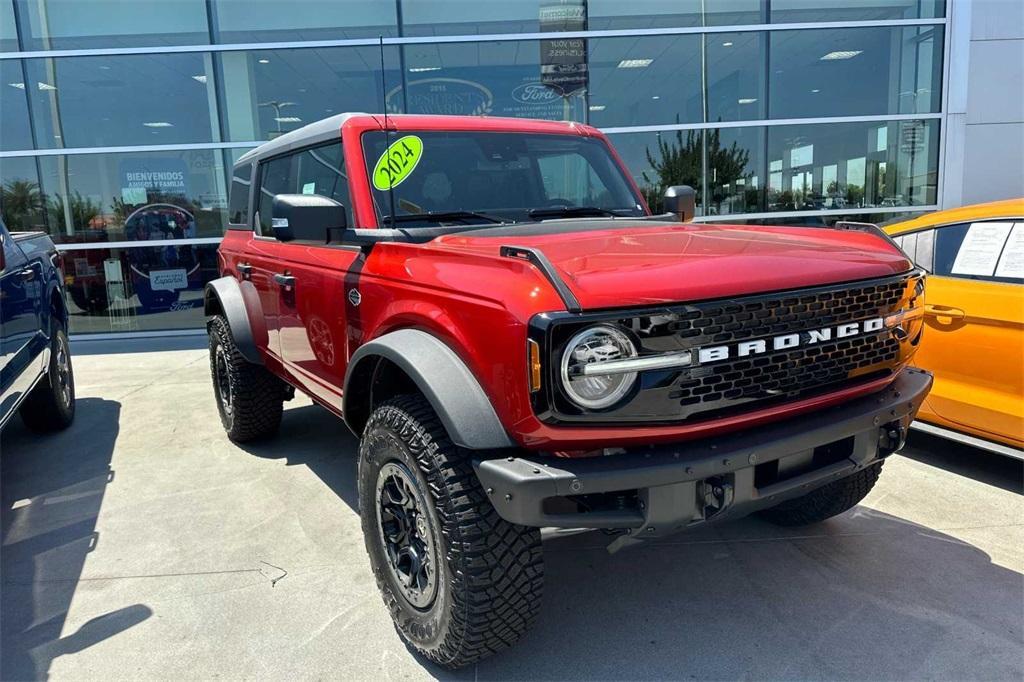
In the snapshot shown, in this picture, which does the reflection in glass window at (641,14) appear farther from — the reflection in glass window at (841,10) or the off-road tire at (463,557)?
the off-road tire at (463,557)

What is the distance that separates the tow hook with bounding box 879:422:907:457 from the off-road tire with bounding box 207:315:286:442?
3.49 meters

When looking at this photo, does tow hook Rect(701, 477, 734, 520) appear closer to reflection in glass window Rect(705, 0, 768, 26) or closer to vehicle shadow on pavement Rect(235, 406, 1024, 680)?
vehicle shadow on pavement Rect(235, 406, 1024, 680)

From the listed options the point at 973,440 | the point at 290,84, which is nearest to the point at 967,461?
the point at 973,440

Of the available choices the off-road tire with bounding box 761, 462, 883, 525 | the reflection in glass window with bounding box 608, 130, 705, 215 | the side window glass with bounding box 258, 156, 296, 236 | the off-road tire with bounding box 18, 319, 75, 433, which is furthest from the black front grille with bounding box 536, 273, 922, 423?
the reflection in glass window with bounding box 608, 130, 705, 215

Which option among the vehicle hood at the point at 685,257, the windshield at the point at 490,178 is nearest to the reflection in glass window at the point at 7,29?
the windshield at the point at 490,178

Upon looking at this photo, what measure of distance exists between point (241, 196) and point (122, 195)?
257 inches

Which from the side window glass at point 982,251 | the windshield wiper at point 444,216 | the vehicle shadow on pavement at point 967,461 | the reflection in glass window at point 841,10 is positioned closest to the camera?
the windshield wiper at point 444,216

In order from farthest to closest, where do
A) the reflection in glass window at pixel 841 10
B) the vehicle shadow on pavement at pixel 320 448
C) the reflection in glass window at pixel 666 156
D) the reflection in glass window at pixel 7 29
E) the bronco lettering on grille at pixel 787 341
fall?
the reflection in glass window at pixel 666 156 → the reflection in glass window at pixel 841 10 → the reflection in glass window at pixel 7 29 → the vehicle shadow on pavement at pixel 320 448 → the bronco lettering on grille at pixel 787 341

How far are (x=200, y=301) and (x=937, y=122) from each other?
1083cm

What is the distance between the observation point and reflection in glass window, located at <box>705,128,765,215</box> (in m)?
9.78

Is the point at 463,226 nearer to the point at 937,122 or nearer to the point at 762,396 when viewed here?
the point at 762,396

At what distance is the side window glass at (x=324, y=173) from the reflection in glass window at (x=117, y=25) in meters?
7.76

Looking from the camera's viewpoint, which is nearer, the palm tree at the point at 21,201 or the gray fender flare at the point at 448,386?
the gray fender flare at the point at 448,386

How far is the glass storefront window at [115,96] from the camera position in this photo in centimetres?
986
